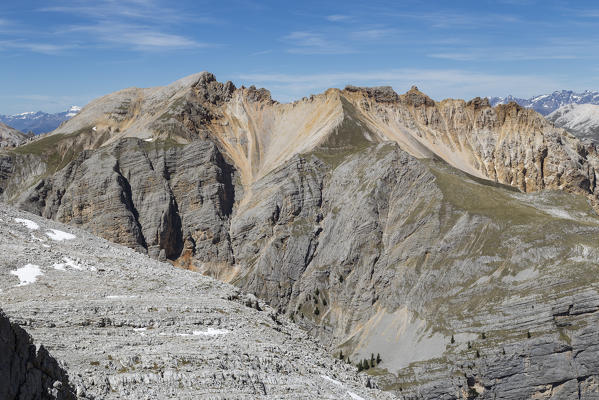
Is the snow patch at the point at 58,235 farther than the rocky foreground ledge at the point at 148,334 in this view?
Yes

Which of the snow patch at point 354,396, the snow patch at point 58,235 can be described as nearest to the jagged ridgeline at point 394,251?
the snow patch at point 354,396

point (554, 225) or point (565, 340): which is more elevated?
point (554, 225)

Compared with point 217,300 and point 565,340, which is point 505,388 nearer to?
point 565,340

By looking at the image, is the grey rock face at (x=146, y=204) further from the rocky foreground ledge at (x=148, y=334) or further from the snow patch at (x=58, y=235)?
the rocky foreground ledge at (x=148, y=334)

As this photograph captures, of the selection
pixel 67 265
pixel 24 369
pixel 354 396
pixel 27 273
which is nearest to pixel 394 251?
pixel 67 265

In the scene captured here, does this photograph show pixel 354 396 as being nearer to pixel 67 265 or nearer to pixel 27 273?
pixel 27 273

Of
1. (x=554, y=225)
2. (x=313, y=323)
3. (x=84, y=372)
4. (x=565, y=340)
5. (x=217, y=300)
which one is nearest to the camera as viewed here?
(x=84, y=372)

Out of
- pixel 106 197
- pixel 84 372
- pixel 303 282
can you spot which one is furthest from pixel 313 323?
pixel 84 372

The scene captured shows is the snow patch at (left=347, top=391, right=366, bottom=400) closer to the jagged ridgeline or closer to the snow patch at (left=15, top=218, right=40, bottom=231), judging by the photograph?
the snow patch at (left=15, top=218, right=40, bottom=231)
